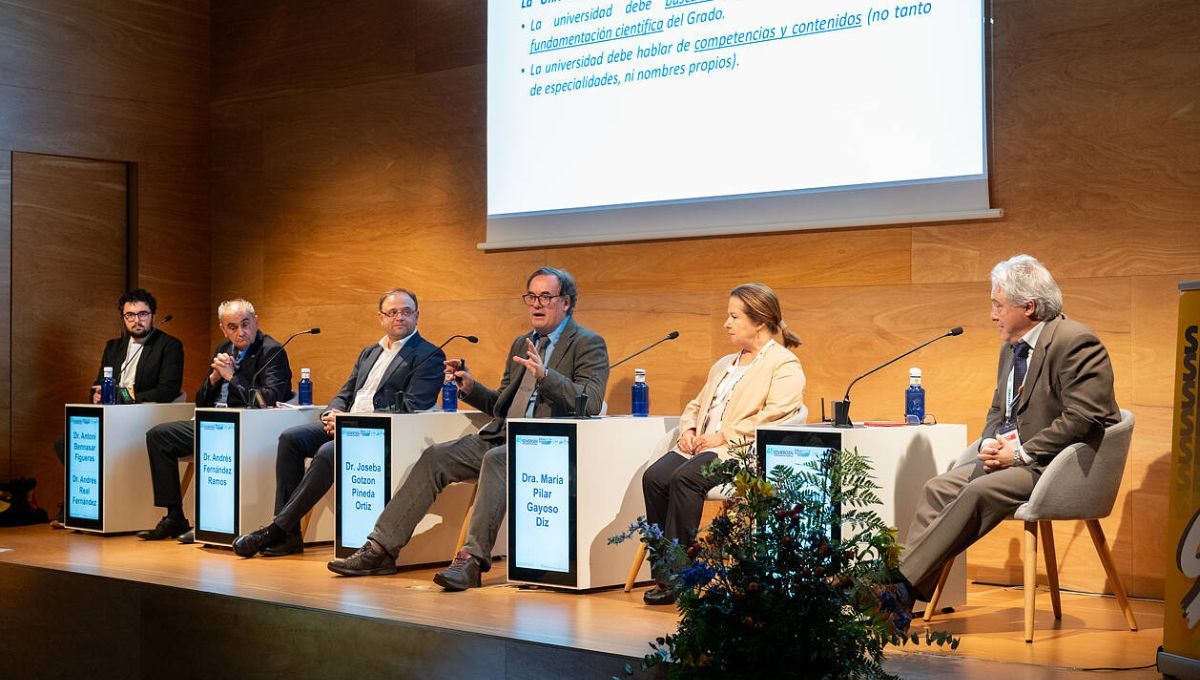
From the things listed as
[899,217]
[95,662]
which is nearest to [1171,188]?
[899,217]

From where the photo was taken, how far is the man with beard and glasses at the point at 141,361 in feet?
22.0

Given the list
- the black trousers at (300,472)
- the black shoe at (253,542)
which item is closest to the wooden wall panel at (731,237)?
the black trousers at (300,472)

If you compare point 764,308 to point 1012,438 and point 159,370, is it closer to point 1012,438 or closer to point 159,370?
point 1012,438

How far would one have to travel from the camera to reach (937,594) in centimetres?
424

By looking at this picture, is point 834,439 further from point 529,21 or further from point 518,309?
point 529,21

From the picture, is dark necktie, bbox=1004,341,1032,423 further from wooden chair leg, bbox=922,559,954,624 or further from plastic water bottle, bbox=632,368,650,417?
plastic water bottle, bbox=632,368,650,417

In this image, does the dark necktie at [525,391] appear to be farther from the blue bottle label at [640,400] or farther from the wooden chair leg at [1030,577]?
the wooden chair leg at [1030,577]

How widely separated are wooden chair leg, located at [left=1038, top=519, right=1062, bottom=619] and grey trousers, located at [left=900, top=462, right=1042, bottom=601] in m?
0.17

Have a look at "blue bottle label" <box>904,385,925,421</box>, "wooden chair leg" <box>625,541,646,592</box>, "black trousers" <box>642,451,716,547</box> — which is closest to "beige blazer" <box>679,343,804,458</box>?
"black trousers" <box>642,451,716,547</box>

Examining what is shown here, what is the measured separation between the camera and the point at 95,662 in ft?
16.1

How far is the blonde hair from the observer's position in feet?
15.7

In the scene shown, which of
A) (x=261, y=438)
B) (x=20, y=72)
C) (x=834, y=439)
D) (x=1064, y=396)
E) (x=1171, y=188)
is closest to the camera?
(x=1064, y=396)

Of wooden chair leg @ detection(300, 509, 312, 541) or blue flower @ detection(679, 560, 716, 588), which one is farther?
wooden chair leg @ detection(300, 509, 312, 541)

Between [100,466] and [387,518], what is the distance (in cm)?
207
